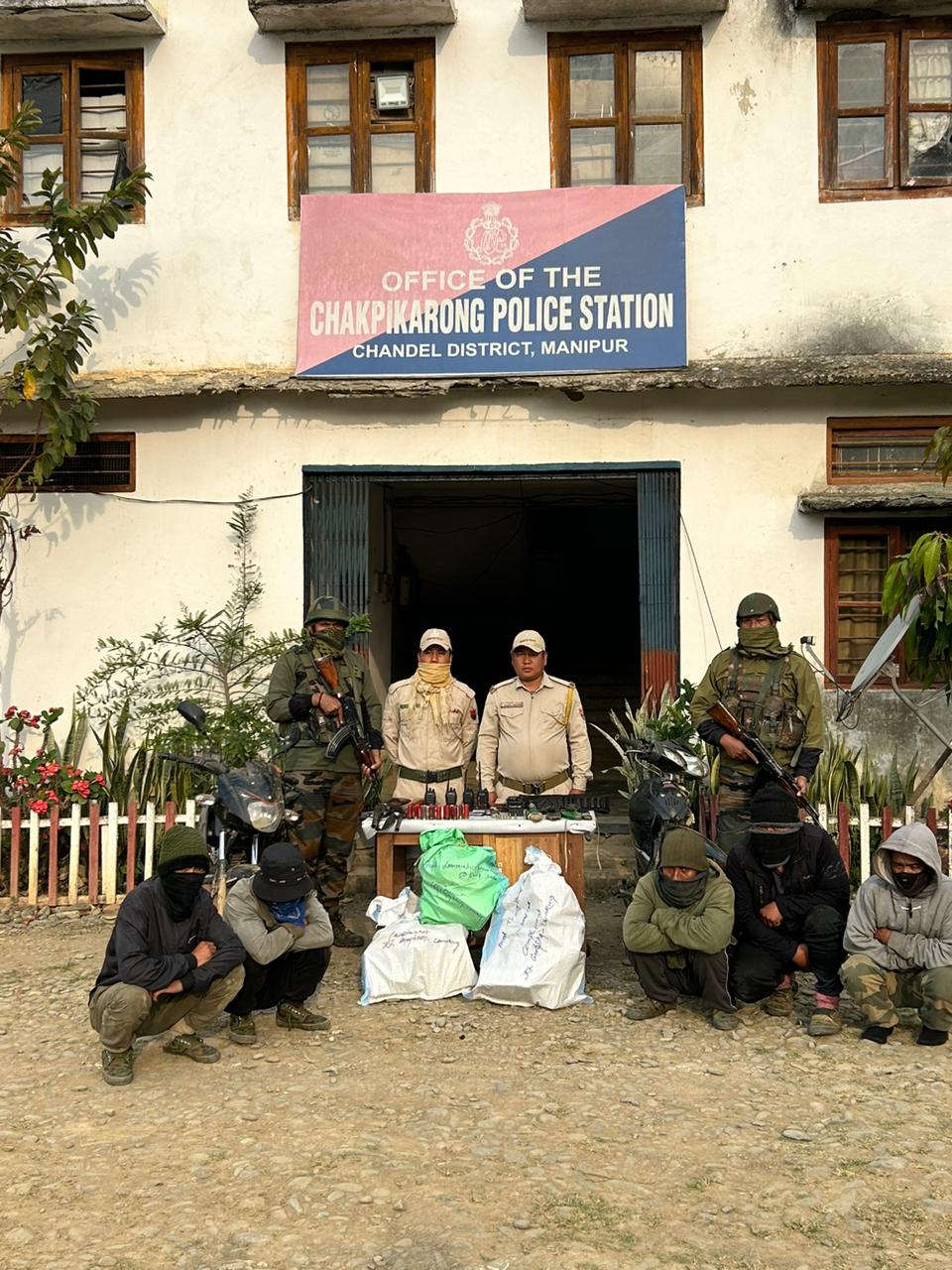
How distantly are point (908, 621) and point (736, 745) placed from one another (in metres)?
1.80

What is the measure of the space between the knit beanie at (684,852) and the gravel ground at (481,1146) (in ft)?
2.42

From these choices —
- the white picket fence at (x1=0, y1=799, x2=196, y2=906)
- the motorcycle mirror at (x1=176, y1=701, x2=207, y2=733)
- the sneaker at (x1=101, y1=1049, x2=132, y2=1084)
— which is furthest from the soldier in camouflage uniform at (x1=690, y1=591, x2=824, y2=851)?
the sneaker at (x1=101, y1=1049, x2=132, y2=1084)

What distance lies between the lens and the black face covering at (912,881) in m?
5.50

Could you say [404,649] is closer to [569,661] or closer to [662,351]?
[569,661]

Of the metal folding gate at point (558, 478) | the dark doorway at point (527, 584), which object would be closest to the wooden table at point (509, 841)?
the metal folding gate at point (558, 478)

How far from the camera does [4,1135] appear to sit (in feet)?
15.0

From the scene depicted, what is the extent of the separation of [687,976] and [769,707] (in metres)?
1.73

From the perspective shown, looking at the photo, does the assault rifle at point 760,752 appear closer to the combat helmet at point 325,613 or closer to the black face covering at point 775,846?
the black face covering at point 775,846

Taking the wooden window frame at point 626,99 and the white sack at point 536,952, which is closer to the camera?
the white sack at point 536,952

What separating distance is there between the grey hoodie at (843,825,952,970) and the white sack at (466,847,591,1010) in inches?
48.7

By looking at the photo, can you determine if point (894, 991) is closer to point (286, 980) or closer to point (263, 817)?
point (286, 980)

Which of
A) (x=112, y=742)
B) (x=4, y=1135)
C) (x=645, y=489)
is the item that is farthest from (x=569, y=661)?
(x=4, y=1135)

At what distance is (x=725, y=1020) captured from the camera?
567cm

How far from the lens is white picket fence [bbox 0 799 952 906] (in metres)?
7.80
